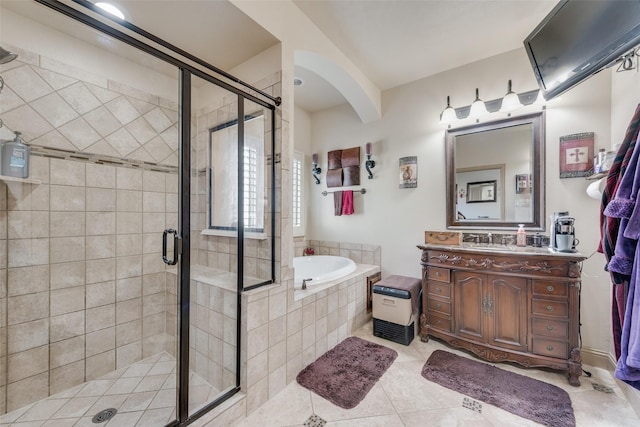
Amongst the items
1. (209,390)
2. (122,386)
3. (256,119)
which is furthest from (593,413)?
(122,386)

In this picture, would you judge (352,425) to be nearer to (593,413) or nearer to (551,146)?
(593,413)

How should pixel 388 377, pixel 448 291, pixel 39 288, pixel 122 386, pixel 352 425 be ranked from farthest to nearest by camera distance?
pixel 448 291, pixel 388 377, pixel 122 386, pixel 39 288, pixel 352 425

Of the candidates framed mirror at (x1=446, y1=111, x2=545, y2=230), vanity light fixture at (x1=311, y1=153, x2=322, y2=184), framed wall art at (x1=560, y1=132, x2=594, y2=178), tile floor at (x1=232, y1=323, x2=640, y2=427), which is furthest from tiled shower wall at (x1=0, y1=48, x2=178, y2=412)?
framed wall art at (x1=560, y1=132, x2=594, y2=178)

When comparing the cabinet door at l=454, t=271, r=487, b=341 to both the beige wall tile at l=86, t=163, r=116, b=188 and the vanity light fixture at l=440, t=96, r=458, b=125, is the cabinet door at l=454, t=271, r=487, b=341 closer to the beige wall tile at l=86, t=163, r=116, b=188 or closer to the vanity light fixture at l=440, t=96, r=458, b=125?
the vanity light fixture at l=440, t=96, r=458, b=125

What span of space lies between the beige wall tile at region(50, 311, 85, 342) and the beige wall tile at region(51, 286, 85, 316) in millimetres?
36

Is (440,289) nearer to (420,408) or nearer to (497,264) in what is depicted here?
(497,264)

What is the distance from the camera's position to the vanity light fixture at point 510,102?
91.9 inches

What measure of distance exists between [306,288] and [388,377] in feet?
3.08

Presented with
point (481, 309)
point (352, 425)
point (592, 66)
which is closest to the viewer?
point (592, 66)

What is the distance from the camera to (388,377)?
1.96 m

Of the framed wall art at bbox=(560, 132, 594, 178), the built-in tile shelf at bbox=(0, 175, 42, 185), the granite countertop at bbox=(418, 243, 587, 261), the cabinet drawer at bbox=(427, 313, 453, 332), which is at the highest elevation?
the framed wall art at bbox=(560, 132, 594, 178)

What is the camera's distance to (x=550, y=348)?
189cm

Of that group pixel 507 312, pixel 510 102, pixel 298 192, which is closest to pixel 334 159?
pixel 298 192

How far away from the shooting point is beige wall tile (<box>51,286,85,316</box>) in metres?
1.77
